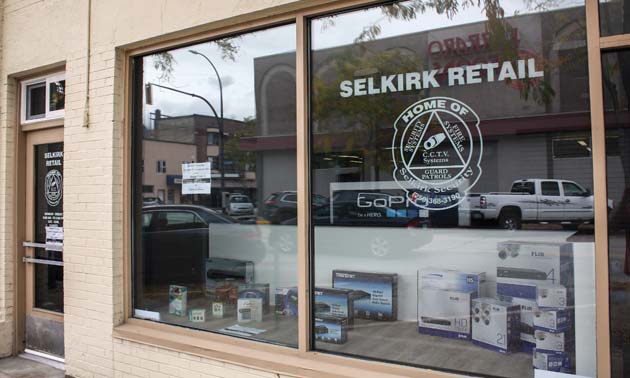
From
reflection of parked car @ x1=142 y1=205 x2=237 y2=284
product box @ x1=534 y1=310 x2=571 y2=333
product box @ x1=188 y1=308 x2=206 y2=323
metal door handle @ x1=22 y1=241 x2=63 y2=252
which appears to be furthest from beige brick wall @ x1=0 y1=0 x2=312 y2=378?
product box @ x1=534 y1=310 x2=571 y2=333

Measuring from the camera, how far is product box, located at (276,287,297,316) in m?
4.34

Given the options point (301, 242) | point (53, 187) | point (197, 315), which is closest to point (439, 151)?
point (301, 242)

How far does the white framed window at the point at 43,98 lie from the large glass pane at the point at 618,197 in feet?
16.4

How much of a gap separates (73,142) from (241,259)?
1994mm

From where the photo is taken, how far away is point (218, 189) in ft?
16.8

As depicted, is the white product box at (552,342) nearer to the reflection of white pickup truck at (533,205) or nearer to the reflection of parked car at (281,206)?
the reflection of white pickup truck at (533,205)

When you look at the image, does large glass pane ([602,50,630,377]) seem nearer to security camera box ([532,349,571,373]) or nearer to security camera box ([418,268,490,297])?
security camera box ([532,349,571,373])

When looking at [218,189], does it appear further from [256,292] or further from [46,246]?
[46,246]

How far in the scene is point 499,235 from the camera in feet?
14.8

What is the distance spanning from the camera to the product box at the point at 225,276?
16.2 feet

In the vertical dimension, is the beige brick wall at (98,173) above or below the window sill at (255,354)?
above

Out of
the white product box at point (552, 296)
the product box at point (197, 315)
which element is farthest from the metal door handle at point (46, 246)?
the white product box at point (552, 296)

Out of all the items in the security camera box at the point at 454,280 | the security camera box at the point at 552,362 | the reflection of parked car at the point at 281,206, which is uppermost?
the reflection of parked car at the point at 281,206

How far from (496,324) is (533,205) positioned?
3.19ft
